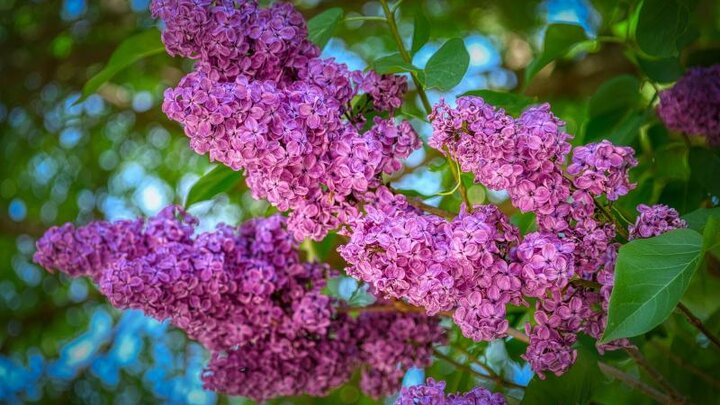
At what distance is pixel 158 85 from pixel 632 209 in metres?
1.84

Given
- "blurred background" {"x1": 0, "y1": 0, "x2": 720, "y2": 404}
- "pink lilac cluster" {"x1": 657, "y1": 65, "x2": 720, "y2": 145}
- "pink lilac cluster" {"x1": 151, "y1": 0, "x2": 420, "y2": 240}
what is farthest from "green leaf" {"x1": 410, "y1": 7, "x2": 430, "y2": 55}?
"blurred background" {"x1": 0, "y1": 0, "x2": 720, "y2": 404}

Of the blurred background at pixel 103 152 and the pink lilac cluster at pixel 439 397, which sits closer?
the pink lilac cluster at pixel 439 397

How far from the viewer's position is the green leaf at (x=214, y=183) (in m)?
0.92

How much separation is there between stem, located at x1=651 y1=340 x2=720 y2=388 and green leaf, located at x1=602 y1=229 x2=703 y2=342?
403mm

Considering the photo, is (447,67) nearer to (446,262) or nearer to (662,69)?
(446,262)

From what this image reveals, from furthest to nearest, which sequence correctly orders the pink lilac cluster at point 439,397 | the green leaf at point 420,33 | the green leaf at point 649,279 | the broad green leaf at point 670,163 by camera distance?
the broad green leaf at point 670,163 < the green leaf at point 420,33 < the pink lilac cluster at point 439,397 < the green leaf at point 649,279

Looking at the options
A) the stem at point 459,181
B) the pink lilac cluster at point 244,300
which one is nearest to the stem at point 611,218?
the stem at point 459,181

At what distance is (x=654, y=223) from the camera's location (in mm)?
689

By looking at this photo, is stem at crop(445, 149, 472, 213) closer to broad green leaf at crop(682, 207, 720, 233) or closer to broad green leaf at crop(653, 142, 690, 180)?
broad green leaf at crop(682, 207, 720, 233)

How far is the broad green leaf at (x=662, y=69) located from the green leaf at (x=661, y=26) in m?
0.20

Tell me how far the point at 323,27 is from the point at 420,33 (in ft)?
0.39

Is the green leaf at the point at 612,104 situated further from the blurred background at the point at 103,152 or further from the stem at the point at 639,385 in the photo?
the blurred background at the point at 103,152

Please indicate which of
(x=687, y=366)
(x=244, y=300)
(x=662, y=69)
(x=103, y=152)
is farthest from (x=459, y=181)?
(x=103, y=152)

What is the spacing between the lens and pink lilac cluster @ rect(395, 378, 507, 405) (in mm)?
738
